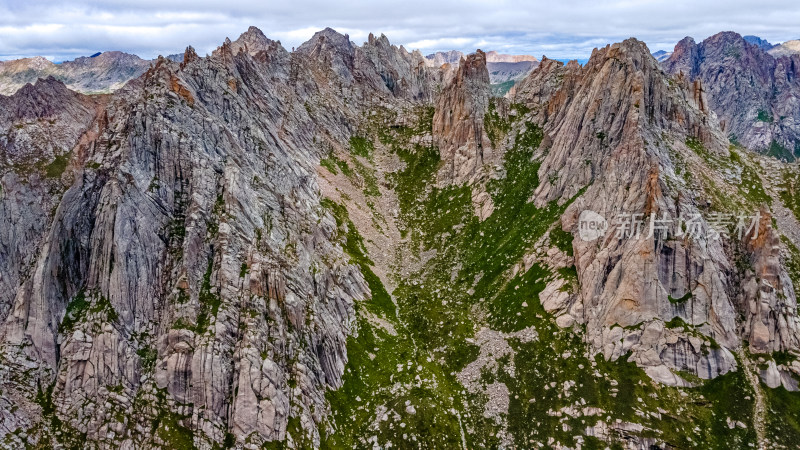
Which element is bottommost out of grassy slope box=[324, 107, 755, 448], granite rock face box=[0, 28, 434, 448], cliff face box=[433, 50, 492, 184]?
grassy slope box=[324, 107, 755, 448]

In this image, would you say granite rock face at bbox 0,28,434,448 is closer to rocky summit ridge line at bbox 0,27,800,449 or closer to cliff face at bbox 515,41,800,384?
rocky summit ridge line at bbox 0,27,800,449

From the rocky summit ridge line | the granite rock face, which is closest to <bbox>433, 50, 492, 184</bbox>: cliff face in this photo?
the rocky summit ridge line

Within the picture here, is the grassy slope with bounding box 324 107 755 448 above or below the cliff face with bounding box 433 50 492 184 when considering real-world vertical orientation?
below

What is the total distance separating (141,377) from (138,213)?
2138 cm

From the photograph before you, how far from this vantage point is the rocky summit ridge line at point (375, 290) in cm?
5603

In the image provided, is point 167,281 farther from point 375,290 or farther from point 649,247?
point 649,247

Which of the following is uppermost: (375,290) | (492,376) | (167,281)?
(167,281)

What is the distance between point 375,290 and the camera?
83.4 metres

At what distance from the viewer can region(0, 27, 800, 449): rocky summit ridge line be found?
56.0 metres

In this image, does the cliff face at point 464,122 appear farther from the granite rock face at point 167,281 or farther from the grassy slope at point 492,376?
the granite rock face at point 167,281

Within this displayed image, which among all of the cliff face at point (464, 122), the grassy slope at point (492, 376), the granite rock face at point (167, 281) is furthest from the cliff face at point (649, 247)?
the granite rock face at point (167, 281)

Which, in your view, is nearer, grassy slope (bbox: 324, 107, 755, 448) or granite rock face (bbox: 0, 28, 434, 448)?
granite rock face (bbox: 0, 28, 434, 448)

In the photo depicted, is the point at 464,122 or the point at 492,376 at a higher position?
the point at 464,122

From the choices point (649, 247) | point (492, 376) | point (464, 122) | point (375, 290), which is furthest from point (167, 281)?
point (464, 122)
